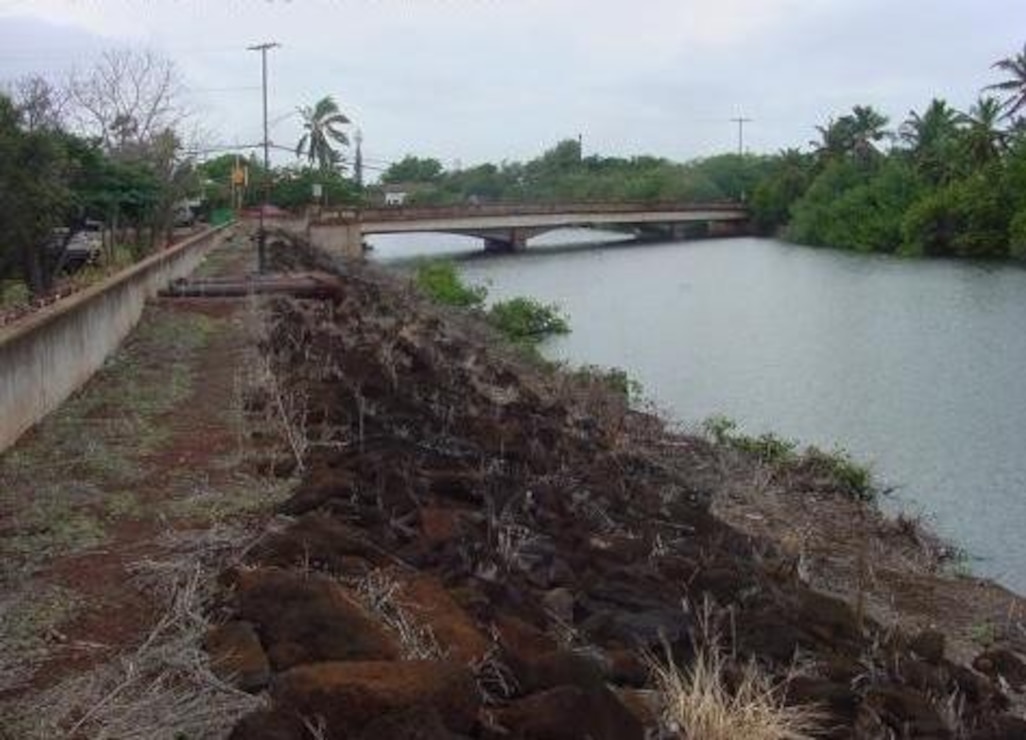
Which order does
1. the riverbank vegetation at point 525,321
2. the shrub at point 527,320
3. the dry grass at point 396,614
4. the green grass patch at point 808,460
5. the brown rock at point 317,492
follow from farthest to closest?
1. the shrub at point 527,320
2. the riverbank vegetation at point 525,321
3. the green grass patch at point 808,460
4. the brown rock at point 317,492
5. the dry grass at point 396,614

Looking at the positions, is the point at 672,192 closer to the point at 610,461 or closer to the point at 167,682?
the point at 610,461

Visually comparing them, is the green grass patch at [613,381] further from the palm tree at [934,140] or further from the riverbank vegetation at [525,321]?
the palm tree at [934,140]

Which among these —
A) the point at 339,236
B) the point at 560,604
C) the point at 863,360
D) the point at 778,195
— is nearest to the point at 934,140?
the point at 778,195

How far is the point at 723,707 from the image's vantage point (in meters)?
Answer: 6.19

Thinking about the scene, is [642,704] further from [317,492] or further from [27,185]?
[27,185]

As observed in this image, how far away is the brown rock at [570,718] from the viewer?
5418mm

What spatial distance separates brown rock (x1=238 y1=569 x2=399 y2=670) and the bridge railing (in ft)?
237

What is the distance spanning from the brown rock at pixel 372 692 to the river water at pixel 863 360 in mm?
9863

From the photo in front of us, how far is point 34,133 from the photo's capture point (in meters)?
26.9

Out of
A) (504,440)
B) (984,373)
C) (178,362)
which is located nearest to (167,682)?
(504,440)

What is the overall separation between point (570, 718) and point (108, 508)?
4.50 metres

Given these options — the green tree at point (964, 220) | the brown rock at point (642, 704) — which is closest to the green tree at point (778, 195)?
the green tree at point (964, 220)

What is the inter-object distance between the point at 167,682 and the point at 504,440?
7.08 m

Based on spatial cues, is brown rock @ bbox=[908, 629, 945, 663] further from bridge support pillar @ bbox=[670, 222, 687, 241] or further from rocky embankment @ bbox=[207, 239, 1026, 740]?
bridge support pillar @ bbox=[670, 222, 687, 241]
